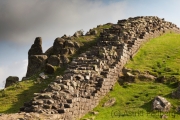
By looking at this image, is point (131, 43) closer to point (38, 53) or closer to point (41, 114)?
point (38, 53)

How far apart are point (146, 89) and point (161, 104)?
15.2 feet

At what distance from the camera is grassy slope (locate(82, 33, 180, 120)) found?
22.4 metres

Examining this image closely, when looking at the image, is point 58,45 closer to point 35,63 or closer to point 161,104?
point 35,63

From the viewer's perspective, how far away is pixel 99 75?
27.7 meters

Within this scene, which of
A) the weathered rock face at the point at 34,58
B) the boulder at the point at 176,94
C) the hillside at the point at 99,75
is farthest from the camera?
the weathered rock face at the point at 34,58

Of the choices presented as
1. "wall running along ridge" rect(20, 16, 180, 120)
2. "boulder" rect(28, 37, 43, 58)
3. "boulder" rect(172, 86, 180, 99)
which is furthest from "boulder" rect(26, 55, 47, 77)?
"boulder" rect(172, 86, 180, 99)

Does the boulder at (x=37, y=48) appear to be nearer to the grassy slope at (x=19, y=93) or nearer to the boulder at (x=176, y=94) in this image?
the grassy slope at (x=19, y=93)

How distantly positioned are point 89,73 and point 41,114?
799 centimetres

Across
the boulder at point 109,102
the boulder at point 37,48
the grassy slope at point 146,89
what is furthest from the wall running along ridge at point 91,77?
the boulder at point 37,48

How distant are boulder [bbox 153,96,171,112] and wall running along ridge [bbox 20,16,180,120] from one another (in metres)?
4.92

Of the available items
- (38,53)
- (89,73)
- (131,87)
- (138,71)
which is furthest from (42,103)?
(38,53)

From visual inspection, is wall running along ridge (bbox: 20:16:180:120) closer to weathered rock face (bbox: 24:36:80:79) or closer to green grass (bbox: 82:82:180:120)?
green grass (bbox: 82:82:180:120)

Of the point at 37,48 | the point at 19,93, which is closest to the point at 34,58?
the point at 37,48

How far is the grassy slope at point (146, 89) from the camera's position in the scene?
22.4 metres
